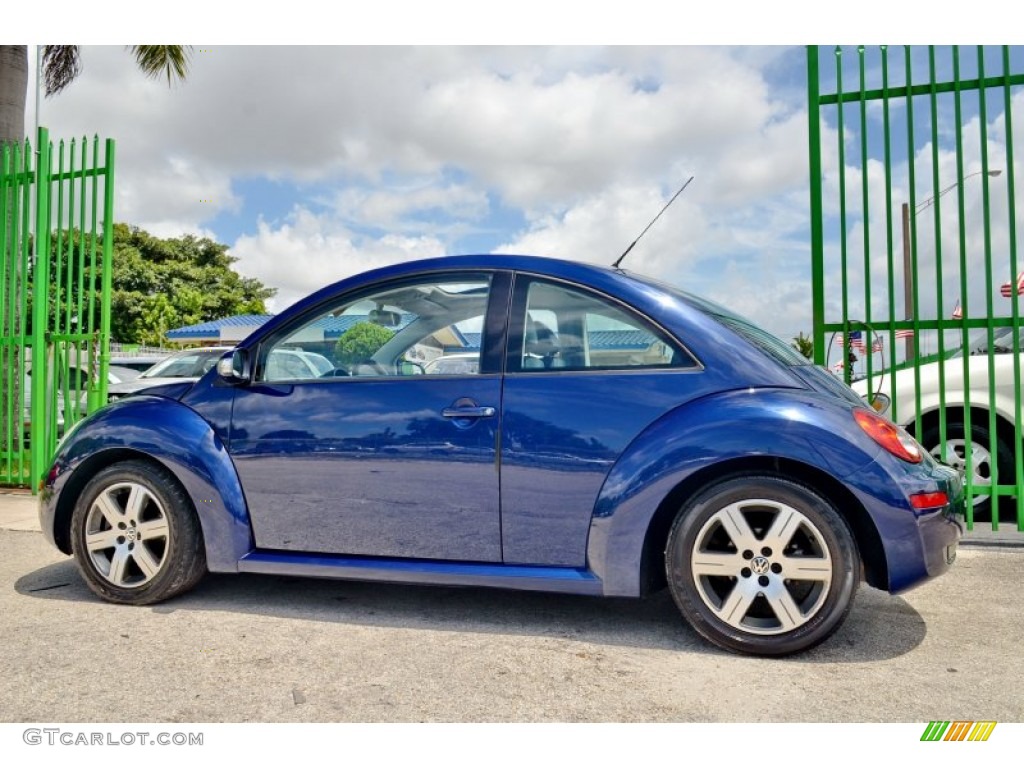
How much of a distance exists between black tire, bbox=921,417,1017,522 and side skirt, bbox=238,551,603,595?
339 centimetres

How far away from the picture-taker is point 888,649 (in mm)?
3096

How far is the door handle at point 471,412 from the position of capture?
325cm

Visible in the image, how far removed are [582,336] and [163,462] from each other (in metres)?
1.97

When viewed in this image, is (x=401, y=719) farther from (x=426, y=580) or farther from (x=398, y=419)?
(x=398, y=419)

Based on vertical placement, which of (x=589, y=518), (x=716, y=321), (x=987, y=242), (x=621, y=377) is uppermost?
(x=987, y=242)

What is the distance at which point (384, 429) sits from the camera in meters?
3.38

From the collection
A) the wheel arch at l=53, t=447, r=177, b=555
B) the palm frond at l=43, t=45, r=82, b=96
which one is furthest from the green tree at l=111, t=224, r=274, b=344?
the wheel arch at l=53, t=447, r=177, b=555

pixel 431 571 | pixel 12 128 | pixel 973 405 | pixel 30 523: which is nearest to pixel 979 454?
pixel 973 405

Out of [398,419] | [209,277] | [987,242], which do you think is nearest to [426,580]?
[398,419]

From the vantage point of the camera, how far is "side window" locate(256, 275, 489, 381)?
3.46 meters

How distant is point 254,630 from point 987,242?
4.80 m

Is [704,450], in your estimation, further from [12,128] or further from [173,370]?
[173,370]

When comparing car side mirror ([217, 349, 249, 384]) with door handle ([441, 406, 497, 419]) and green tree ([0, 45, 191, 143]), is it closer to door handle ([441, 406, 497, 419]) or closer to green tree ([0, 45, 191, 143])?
door handle ([441, 406, 497, 419])

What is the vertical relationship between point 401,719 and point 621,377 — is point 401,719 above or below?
below
